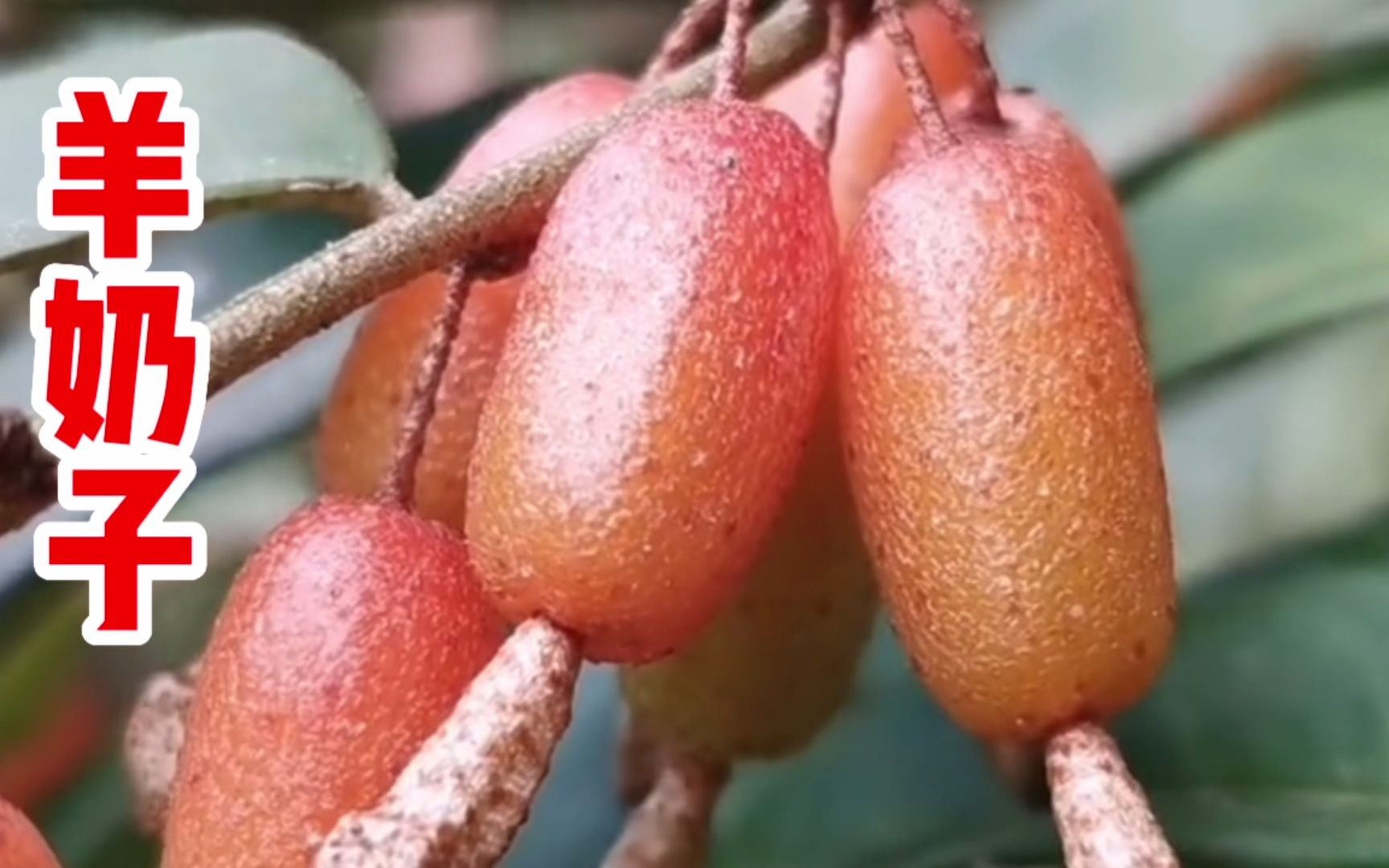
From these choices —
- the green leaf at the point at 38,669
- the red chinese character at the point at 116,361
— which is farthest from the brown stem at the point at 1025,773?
the green leaf at the point at 38,669

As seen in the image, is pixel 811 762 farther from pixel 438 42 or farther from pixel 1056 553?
pixel 438 42

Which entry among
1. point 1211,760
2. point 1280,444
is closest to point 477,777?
point 1211,760

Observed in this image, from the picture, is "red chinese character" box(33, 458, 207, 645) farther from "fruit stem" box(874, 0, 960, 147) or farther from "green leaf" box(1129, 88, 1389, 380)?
"green leaf" box(1129, 88, 1389, 380)

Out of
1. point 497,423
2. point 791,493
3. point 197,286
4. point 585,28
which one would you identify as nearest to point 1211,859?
point 791,493

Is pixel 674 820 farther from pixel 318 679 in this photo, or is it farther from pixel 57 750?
pixel 57 750

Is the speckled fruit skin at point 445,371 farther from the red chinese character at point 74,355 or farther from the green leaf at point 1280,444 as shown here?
the green leaf at point 1280,444

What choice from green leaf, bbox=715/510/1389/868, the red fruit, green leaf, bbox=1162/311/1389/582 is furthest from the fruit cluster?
green leaf, bbox=1162/311/1389/582
